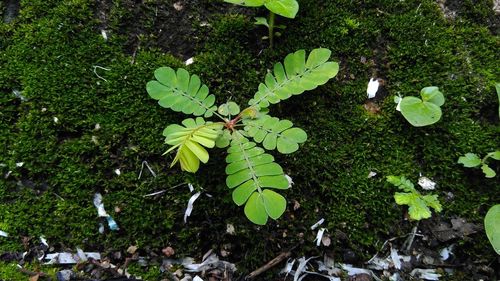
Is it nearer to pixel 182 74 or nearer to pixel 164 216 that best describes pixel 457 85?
pixel 182 74

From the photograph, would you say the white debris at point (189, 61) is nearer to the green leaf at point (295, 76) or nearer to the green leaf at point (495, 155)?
the green leaf at point (295, 76)

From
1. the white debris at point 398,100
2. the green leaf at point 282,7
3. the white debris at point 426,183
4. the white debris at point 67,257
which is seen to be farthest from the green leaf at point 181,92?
the white debris at point 426,183

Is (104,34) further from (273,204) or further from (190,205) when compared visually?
(273,204)

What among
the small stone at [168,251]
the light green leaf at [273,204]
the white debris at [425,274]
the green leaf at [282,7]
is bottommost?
the small stone at [168,251]

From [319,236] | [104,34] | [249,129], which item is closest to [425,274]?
[319,236]

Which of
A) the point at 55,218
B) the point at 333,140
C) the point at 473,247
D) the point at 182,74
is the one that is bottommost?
the point at 55,218

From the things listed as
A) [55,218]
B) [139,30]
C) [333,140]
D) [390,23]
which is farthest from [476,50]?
[55,218]

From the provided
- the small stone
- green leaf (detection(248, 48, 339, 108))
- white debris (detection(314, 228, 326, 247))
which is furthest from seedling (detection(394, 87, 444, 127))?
the small stone
